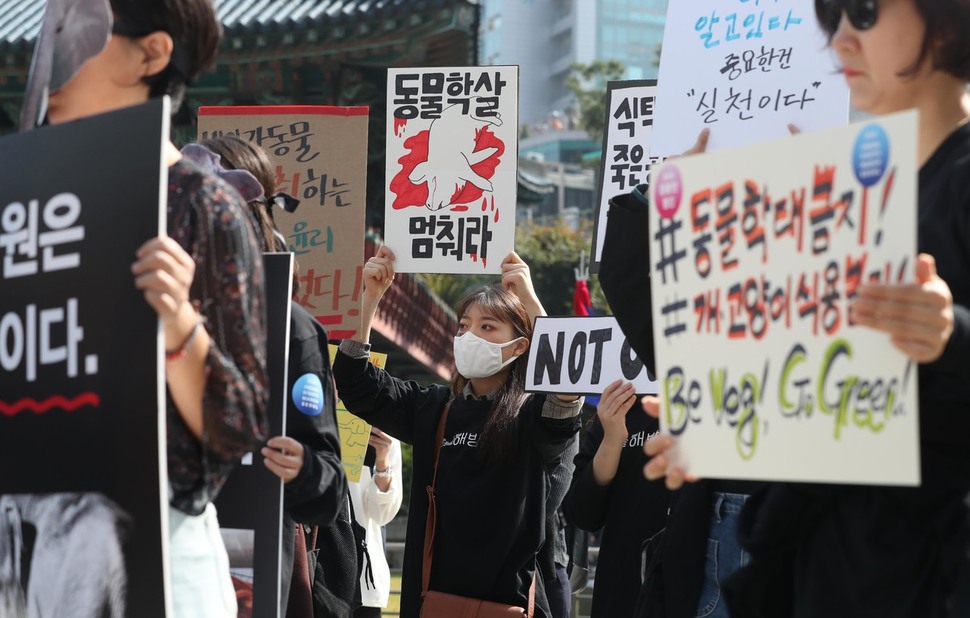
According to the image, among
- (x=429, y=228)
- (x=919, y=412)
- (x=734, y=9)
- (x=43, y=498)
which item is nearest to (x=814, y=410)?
(x=919, y=412)

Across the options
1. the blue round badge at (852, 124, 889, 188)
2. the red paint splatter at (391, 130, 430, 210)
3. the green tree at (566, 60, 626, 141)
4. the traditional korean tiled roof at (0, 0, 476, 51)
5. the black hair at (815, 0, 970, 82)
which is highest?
the green tree at (566, 60, 626, 141)

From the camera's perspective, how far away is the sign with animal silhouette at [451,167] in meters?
4.60

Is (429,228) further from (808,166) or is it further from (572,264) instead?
(572,264)

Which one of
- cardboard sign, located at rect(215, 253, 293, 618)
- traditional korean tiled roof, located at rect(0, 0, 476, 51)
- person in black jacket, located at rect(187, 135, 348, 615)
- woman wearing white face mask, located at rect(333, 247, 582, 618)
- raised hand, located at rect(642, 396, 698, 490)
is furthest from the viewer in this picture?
traditional korean tiled roof, located at rect(0, 0, 476, 51)

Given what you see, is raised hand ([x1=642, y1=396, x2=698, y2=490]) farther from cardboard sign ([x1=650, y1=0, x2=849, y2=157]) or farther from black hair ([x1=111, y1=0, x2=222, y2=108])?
cardboard sign ([x1=650, y1=0, x2=849, y2=157])

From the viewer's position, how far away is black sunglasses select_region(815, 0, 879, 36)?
199 centimetres

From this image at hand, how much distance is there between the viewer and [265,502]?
8.29 feet

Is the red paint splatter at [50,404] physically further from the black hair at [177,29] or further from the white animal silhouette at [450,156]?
the white animal silhouette at [450,156]

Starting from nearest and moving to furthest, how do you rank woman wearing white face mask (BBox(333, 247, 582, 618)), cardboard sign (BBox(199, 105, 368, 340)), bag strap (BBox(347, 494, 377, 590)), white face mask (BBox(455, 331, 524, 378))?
woman wearing white face mask (BBox(333, 247, 582, 618))
white face mask (BBox(455, 331, 524, 378))
cardboard sign (BBox(199, 105, 368, 340))
bag strap (BBox(347, 494, 377, 590))

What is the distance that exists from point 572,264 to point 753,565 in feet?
115

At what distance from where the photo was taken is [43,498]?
1867 mm

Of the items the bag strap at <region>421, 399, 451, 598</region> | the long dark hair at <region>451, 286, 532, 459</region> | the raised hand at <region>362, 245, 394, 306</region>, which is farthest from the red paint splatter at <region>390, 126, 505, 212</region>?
the bag strap at <region>421, 399, 451, 598</region>

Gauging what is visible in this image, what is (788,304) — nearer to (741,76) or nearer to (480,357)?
(741,76)

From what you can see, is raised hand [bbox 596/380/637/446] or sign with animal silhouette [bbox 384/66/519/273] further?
sign with animal silhouette [bbox 384/66/519/273]
